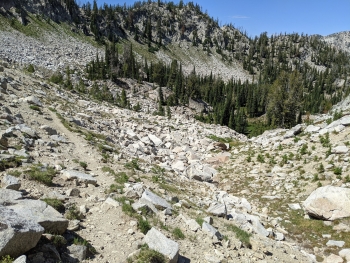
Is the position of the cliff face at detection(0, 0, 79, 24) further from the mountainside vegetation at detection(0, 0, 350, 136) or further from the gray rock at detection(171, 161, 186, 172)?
the gray rock at detection(171, 161, 186, 172)

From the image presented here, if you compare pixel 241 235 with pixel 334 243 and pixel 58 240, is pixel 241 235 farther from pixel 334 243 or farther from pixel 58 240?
pixel 58 240

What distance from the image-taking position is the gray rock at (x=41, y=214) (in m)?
6.16

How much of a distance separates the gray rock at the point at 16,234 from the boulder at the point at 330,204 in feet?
42.2

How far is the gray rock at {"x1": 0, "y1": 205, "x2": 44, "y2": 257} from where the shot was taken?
4.72 m

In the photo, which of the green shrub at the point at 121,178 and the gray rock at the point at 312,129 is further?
the gray rock at the point at 312,129

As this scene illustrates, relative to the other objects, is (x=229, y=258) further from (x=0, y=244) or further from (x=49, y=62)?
(x=49, y=62)

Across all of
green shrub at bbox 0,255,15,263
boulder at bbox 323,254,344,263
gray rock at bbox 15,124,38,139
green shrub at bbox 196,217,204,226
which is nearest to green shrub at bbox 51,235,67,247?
green shrub at bbox 0,255,15,263

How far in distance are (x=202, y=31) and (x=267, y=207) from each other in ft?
599

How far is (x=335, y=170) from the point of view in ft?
51.4

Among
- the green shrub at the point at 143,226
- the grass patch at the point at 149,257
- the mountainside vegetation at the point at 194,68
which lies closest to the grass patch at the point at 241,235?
the green shrub at the point at 143,226

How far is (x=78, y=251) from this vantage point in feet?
20.7

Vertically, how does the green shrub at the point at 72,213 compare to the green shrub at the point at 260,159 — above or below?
above

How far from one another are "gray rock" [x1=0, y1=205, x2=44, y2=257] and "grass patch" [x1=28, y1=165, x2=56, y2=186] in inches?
174

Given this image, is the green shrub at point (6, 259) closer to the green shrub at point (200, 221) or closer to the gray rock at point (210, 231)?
the gray rock at point (210, 231)
